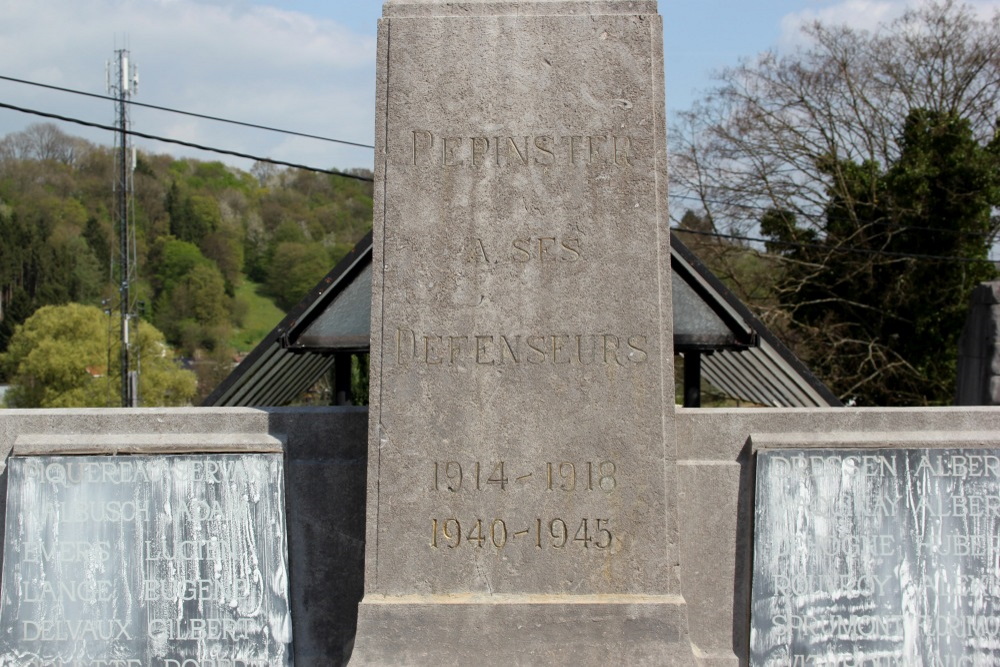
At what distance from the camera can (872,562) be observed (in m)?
5.79

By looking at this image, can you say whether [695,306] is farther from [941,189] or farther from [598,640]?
[941,189]

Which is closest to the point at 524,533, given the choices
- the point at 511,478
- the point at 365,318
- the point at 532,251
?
the point at 511,478

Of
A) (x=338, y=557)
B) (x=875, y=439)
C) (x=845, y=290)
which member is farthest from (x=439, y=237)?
(x=845, y=290)

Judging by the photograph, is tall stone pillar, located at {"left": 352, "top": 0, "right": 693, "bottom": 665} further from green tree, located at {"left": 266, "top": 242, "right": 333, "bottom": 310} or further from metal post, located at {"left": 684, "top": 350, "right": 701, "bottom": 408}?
green tree, located at {"left": 266, "top": 242, "right": 333, "bottom": 310}

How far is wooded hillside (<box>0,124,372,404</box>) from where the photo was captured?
81625 mm

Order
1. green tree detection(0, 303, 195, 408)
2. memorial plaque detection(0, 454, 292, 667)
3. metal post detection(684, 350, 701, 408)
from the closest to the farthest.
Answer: memorial plaque detection(0, 454, 292, 667) < metal post detection(684, 350, 701, 408) < green tree detection(0, 303, 195, 408)

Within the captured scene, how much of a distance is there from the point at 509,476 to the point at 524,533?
0.85ft

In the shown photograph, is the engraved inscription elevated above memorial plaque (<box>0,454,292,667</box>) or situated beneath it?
elevated above

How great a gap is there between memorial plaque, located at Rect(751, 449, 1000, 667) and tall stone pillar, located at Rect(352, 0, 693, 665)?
2.29ft

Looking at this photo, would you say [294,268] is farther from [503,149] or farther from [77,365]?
[503,149]

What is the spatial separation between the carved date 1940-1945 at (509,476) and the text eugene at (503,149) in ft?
4.42

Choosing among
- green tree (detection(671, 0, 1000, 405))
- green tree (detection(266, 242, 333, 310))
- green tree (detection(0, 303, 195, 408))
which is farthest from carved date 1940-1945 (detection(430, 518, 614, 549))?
green tree (detection(266, 242, 333, 310))

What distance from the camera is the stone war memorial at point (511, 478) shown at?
5.34 metres

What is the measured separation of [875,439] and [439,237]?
2.34 m
